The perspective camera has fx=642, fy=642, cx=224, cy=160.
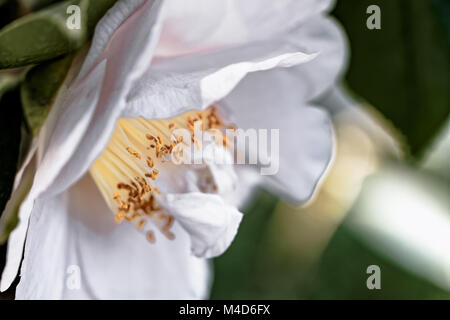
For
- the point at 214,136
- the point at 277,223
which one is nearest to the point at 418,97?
the point at 214,136

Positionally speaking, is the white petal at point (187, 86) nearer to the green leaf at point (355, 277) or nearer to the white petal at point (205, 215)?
the white petal at point (205, 215)

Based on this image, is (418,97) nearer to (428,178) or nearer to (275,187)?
(275,187)

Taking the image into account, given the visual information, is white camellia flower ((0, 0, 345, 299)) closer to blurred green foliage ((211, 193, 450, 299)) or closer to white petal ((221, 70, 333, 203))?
white petal ((221, 70, 333, 203))

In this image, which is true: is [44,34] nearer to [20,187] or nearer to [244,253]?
[20,187]

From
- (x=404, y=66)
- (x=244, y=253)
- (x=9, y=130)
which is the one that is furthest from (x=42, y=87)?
(x=244, y=253)

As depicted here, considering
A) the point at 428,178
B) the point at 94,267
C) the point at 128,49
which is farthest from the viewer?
the point at 428,178

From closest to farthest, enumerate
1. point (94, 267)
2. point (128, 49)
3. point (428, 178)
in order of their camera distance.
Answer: point (128, 49), point (94, 267), point (428, 178)

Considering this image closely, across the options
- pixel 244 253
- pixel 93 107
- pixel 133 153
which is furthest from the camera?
pixel 244 253
